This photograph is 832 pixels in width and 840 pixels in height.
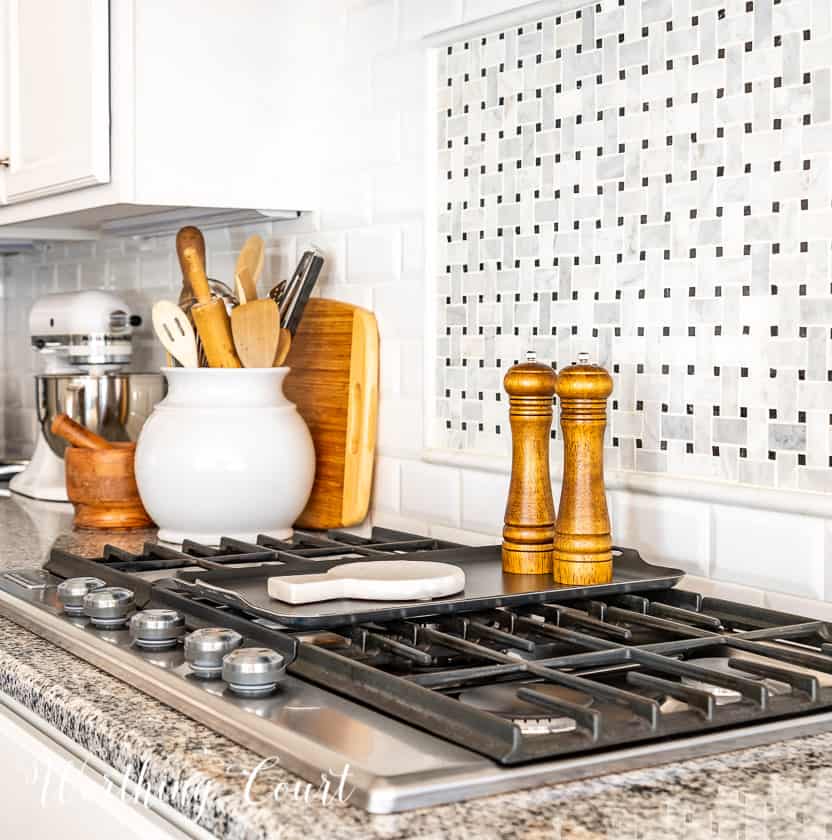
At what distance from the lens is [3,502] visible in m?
2.31

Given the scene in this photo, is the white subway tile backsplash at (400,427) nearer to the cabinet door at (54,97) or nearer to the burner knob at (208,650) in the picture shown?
the cabinet door at (54,97)

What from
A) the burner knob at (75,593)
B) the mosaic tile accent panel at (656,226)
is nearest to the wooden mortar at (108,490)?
the mosaic tile accent panel at (656,226)

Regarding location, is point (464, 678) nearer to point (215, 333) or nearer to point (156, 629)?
point (156, 629)

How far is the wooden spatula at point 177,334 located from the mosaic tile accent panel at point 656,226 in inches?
13.9

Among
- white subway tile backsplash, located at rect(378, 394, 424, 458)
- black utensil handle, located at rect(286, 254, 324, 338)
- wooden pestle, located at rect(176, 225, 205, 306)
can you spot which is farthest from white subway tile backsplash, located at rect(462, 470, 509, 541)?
wooden pestle, located at rect(176, 225, 205, 306)

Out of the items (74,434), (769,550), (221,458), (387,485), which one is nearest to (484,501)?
(387,485)

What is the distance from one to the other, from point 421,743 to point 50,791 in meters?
0.34

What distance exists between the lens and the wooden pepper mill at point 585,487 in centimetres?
129

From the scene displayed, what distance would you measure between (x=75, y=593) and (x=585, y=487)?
0.51 m

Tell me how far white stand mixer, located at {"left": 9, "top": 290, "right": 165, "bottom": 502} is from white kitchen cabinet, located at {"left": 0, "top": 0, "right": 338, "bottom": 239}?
34 cm

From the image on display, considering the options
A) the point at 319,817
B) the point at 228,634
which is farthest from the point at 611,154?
the point at 319,817

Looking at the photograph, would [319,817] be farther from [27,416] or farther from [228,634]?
[27,416]

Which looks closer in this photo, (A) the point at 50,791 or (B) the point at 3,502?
(A) the point at 50,791

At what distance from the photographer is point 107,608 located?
1.19m
